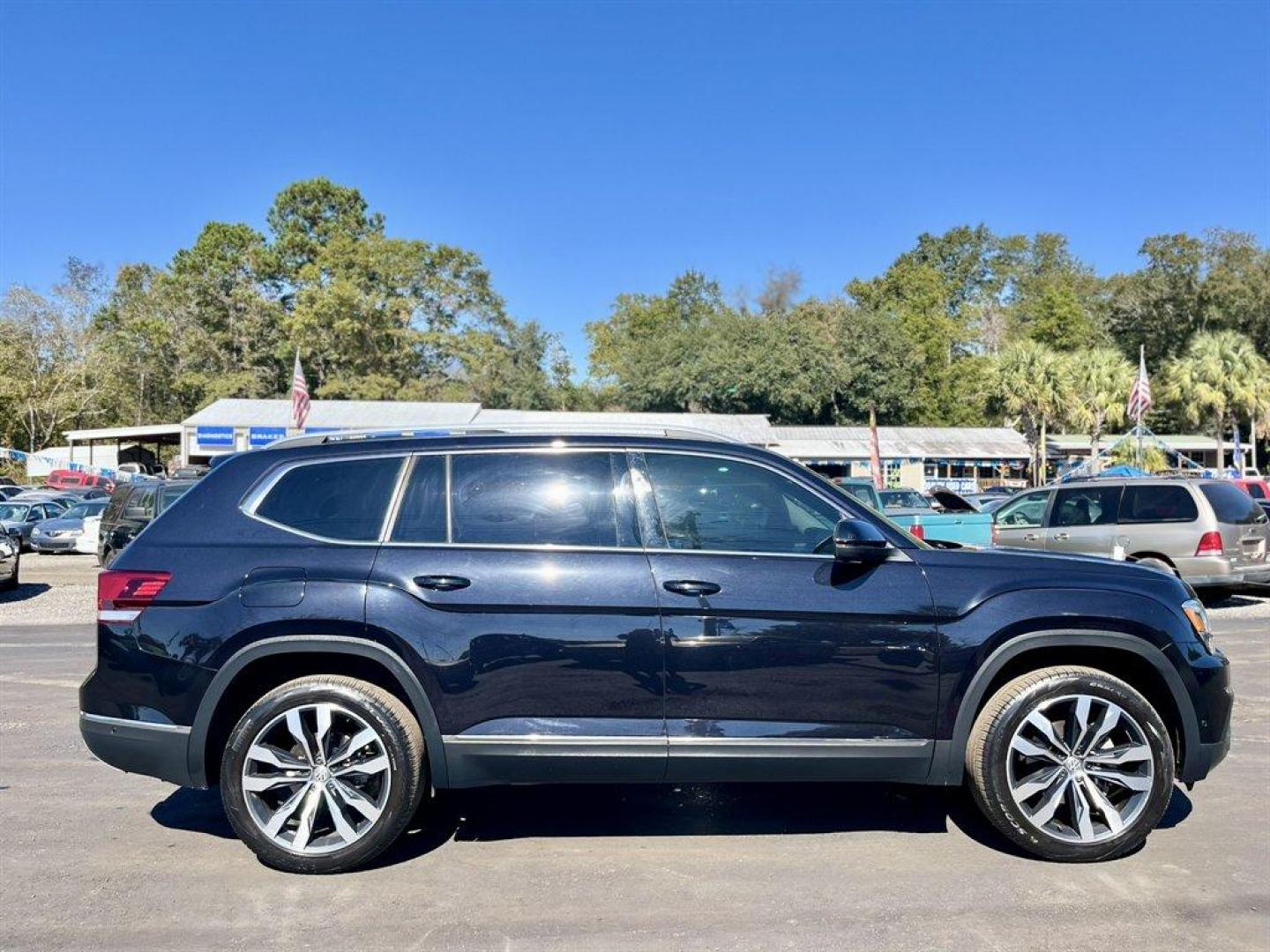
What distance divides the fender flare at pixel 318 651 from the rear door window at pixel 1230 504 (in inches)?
420

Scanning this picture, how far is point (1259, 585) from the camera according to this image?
456 inches

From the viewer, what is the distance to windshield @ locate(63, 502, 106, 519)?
23641 mm

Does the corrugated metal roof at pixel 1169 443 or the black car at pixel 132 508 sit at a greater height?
the corrugated metal roof at pixel 1169 443

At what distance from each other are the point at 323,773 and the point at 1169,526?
35.2ft

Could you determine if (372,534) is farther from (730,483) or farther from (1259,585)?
(1259,585)

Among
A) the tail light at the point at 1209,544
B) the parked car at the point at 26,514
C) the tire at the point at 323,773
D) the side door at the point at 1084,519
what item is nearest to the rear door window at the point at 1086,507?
the side door at the point at 1084,519

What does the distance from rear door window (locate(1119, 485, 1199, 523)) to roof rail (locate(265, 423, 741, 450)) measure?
9.11 m

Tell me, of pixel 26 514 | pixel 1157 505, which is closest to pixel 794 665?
pixel 1157 505

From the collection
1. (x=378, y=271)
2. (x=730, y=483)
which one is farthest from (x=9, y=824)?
(x=378, y=271)

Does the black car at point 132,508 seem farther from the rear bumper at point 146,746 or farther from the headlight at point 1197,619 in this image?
the headlight at point 1197,619

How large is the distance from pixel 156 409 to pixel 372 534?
69052 mm

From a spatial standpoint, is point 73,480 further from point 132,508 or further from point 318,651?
point 318,651

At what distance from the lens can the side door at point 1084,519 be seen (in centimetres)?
1213

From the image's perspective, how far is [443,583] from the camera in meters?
4.14
